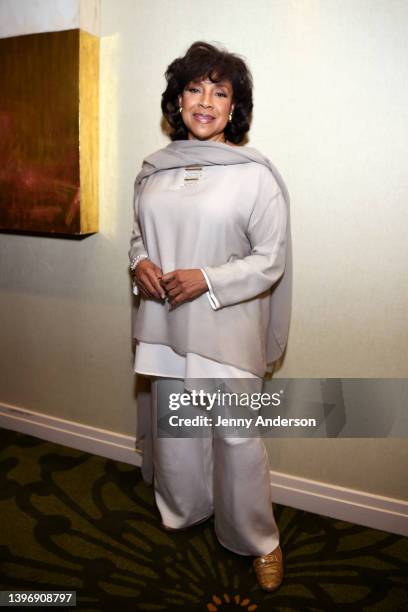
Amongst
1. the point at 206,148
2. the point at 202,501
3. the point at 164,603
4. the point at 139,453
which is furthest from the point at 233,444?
the point at 206,148

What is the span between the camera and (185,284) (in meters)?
1.56

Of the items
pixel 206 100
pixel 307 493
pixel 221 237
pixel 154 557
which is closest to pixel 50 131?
pixel 206 100

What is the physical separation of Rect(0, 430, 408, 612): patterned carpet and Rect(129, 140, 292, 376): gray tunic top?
69 cm

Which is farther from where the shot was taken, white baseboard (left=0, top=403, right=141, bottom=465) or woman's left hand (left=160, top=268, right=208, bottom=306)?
white baseboard (left=0, top=403, right=141, bottom=465)

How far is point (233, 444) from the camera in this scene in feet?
5.50

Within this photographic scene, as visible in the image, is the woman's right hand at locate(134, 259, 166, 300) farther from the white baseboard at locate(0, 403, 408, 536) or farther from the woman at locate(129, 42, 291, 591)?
the white baseboard at locate(0, 403, 408, 536)

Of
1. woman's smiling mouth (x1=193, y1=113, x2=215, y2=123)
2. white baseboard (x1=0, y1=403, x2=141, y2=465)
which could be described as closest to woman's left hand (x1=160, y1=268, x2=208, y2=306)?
woman's smiling mouth (x1=193, y1=113, x2=215, y2=123)

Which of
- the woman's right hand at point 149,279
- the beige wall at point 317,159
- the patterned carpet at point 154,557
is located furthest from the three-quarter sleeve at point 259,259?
the patterned carpet at point 154,557

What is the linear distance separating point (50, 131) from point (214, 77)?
75 centimetres

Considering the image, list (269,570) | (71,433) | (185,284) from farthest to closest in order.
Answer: (71,433) < (269,570) < (185,284)

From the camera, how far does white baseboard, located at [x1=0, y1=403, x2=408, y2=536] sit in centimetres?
195

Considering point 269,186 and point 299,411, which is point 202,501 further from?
point 269,186

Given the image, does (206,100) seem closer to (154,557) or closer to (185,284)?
(185,284)

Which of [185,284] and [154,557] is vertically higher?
[185,284]
